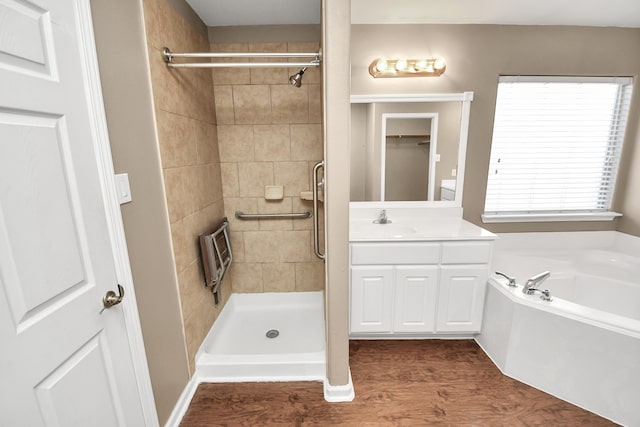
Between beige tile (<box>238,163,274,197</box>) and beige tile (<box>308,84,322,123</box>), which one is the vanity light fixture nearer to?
beige tile (<box>308,84,322,123</box>)

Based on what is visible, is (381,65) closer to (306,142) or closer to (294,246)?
(306,142)

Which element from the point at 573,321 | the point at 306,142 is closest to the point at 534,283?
the point at 573,321

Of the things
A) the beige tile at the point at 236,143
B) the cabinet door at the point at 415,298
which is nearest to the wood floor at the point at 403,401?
the cabinet door at the point at 415,298

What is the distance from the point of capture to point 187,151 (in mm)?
1637

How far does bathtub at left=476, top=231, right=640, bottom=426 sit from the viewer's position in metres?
1.38

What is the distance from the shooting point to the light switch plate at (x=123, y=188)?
104 centimetres

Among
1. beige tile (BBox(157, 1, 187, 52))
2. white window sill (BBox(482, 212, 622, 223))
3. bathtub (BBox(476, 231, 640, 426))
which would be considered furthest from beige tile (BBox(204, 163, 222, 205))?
white window sill (BBox(482, 212, 622, 223))

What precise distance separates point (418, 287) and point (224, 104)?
80.4 inches

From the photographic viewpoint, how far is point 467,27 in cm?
206

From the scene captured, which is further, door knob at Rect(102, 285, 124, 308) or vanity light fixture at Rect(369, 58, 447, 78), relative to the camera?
vanity light fixture at Rect(369, 58, 447, 78)

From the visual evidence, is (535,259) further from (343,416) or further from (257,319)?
(257,319)

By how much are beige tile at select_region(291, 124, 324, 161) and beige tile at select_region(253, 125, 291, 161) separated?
5 cm

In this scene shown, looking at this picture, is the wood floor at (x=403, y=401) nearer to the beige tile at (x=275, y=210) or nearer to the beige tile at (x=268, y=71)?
the beige tile at (x=275, y=210)

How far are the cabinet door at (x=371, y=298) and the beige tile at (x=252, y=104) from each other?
141 centimetres
